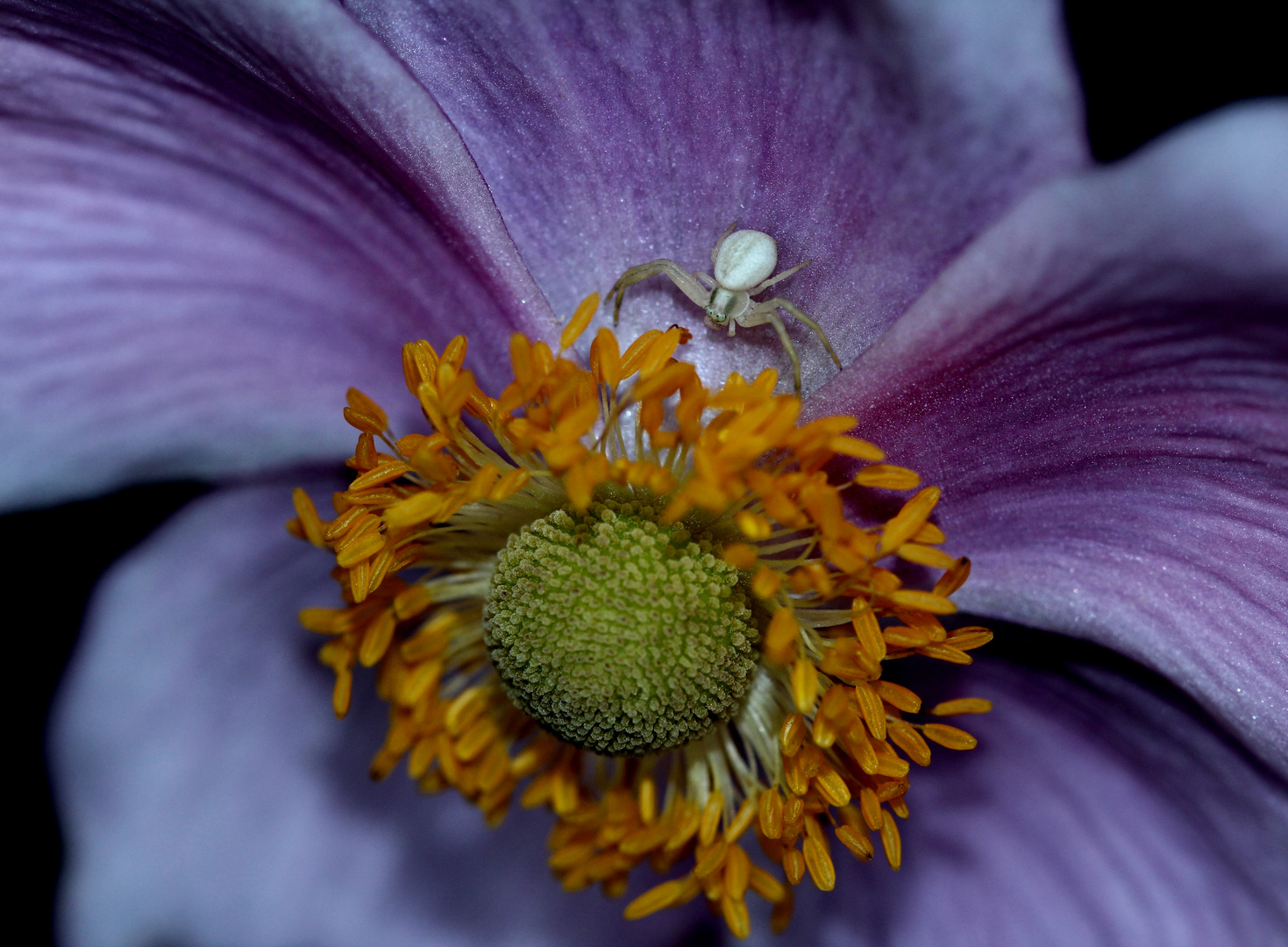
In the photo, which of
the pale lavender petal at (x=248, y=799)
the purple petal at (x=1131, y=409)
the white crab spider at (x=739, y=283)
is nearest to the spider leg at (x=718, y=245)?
the white crab spider at (x=739, y=283)

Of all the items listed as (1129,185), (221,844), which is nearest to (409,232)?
(1129,185)

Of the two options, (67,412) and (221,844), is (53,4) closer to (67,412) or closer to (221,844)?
(67,412)

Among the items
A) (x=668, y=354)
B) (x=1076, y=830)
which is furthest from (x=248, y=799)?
(x=1076, y=830)

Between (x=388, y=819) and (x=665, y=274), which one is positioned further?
(x=388, y=819)

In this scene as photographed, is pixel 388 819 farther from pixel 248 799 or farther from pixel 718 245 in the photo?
pixel 718 245

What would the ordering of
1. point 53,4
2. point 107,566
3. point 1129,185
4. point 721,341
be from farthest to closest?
point 107,566 → point 721,341 → point 53,4 → point 1129,185

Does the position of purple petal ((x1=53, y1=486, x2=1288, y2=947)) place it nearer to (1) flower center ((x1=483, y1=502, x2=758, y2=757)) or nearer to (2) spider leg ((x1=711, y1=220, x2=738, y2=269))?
(1) flower center ((x1=483, y1=502, x2=758, y2=757))
